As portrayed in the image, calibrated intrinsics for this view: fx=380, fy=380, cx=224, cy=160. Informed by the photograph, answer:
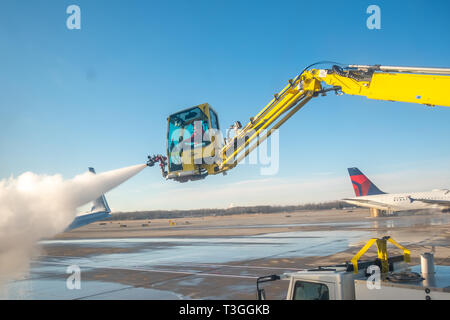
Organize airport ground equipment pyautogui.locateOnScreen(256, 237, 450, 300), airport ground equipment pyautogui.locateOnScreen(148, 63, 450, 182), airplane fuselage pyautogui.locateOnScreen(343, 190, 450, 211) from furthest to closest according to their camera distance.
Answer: airplane fuselage pyautogui.locateOnScreen(343, 190, 450, 211) → airport ground equipment pyautogui.locateOnScreen(148, 63, 450, 182) → airport ground equipment pyautogui.locateOnScreen(256, 237, 450, 300)

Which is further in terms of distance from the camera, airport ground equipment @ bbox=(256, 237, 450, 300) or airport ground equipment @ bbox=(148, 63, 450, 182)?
airport ground equipment @ bbox=(148, 63, 450, 182)

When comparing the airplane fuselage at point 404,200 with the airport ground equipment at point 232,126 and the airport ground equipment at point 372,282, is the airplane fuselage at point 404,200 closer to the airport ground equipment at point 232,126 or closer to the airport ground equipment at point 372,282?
the airport ground equipment at point 232,126

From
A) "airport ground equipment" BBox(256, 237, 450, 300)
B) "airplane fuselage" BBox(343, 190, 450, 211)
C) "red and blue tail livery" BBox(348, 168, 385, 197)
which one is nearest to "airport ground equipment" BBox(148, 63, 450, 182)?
"airport ground equipment" BBox(256, 237, 450, 300)

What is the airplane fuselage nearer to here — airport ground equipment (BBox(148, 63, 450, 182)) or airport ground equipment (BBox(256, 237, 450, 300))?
airport ground equipment (BBox(148, 63, 450, 182))

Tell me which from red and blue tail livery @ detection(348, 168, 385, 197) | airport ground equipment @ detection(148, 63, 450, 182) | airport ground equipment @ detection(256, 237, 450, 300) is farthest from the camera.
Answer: red and blue tail livery @ detection(348, 168, 385, 197)

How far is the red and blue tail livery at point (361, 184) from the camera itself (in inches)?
2191

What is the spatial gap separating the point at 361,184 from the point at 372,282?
54708 mm

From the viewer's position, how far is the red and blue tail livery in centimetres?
5566

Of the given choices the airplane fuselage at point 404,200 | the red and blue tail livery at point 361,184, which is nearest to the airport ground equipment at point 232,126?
the airplane fuselage at point 404,200

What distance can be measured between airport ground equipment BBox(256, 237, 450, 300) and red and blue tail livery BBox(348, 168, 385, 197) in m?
52.9

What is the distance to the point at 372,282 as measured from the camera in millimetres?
4914

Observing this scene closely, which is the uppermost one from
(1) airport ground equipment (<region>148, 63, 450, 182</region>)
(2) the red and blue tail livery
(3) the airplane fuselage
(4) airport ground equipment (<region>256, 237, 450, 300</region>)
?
(1) airport ground equipment (<region>148, 63, 450, 182</region>)

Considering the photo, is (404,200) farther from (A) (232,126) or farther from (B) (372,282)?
(B) (372,282)
